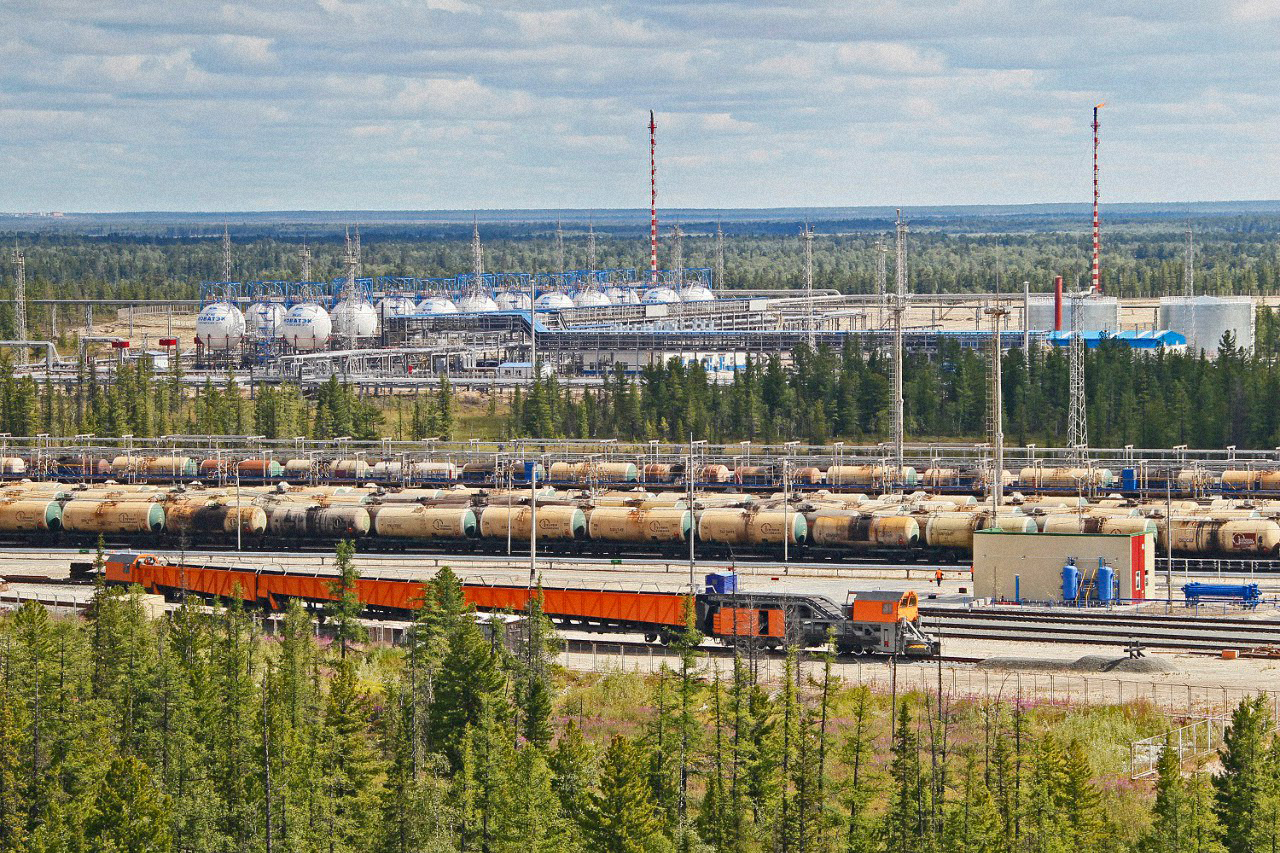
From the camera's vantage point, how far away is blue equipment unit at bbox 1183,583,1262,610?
227 feet

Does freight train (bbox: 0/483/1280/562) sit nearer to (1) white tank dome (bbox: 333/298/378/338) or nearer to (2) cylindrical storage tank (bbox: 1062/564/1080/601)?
(2) cylindrical storage tank (bbox: 1062/564/1080/601)

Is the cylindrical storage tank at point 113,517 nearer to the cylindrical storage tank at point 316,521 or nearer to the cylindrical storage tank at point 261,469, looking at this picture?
the cylindrical storage tank at point 316,521

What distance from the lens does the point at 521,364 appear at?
168500mm

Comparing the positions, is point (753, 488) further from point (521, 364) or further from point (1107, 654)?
point (521, 364)

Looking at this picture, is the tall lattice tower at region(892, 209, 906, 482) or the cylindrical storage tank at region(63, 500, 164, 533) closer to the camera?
the cylindrical storage tank at region(63, 500, 164, 533)

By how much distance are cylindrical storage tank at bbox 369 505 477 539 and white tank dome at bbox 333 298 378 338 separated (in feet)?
312

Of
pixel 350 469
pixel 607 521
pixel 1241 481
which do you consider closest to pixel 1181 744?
pixel 607 521

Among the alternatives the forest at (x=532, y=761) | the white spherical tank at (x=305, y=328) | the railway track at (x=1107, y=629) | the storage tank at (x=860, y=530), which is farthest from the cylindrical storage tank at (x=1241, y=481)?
the white spherical tank at (x=305, y=328)

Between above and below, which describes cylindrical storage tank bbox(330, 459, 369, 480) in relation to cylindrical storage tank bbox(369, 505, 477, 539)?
above

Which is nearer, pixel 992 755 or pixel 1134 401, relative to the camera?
pixel 992 755

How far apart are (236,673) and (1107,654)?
92.4ft

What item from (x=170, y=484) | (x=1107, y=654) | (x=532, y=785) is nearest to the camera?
(x=532, y=785)

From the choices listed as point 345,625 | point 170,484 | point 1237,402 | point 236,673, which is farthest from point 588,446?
point 236,673

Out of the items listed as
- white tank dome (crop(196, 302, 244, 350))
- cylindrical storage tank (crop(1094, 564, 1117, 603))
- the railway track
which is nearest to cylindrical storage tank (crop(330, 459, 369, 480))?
the railway track
